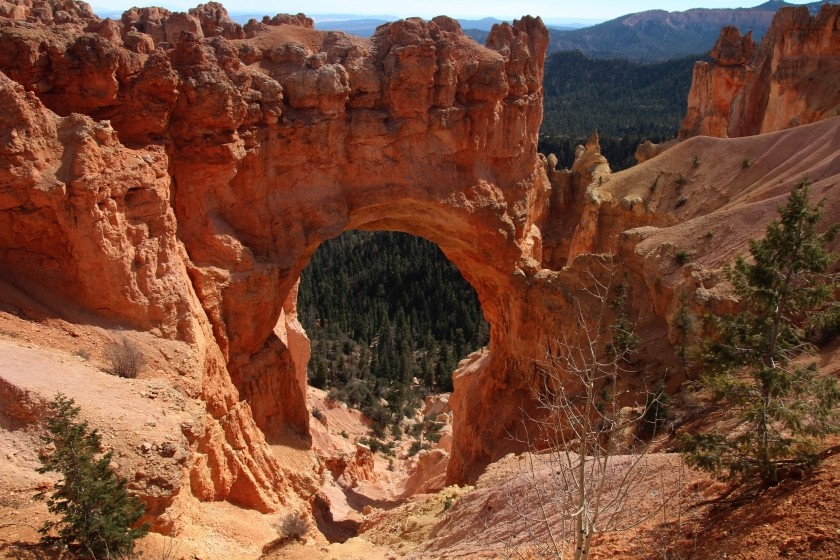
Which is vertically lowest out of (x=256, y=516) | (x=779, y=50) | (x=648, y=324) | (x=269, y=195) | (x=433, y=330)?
(x=433, y=330)

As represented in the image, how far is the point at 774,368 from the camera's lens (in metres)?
9.71

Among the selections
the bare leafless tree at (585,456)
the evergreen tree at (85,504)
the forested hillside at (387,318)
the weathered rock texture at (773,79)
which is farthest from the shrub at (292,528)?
the weathered rock texture at (773,79)

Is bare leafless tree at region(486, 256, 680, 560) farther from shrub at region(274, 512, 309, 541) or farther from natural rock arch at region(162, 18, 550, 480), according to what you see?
shrub at region(274, 512, 309, 541)

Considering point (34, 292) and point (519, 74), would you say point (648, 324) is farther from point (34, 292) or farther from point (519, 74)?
point (34, 292)

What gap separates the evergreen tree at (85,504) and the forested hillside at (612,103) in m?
73.0

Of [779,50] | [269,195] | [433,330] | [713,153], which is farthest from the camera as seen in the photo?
Result: [433,330]

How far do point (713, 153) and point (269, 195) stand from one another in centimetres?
2342

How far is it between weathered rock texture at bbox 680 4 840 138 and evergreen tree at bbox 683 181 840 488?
30.6m

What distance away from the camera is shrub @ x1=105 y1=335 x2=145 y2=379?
43.9 feet

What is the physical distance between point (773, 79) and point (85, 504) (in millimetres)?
45660

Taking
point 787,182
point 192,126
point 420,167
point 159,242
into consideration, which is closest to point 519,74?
point 420,167

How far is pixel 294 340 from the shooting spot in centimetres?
2633

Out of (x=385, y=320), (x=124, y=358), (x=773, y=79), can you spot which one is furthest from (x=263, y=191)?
(x=773, y=79)

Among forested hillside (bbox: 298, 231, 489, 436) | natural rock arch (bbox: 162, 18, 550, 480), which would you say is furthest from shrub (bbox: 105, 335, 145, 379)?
forested hillside (bbox: 298, 231, 489, 436)
